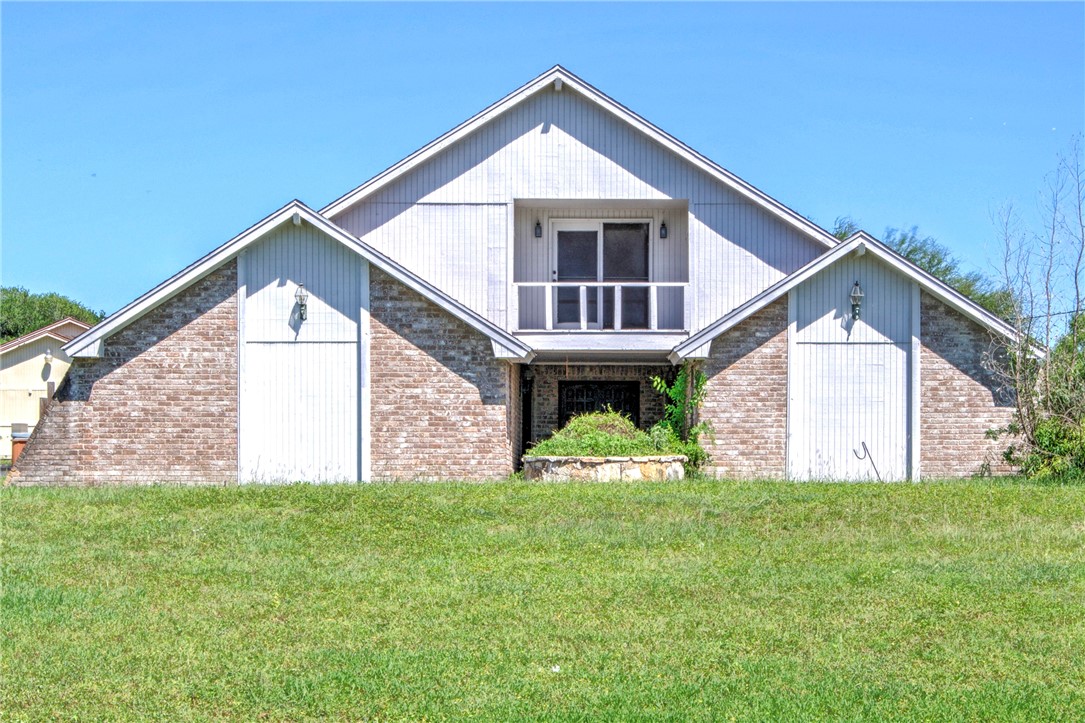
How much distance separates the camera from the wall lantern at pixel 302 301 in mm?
18844

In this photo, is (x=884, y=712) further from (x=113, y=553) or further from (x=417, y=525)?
(x=113, y=553)

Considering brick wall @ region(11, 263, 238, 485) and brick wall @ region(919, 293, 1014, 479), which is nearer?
brick wall @ region(11, 263, 238, 485)

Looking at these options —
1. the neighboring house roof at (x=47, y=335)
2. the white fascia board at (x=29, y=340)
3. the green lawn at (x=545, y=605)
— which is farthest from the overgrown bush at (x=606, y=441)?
the white fascia board at (x=29, y=340)

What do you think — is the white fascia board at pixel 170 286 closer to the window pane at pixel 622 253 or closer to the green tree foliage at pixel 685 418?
the window pane at pixel 622 253

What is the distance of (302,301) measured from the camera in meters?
18.8

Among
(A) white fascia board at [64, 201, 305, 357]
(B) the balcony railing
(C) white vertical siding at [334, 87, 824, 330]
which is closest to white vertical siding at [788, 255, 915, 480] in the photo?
(C) white vertical siding at [334, 87, 824, 330]

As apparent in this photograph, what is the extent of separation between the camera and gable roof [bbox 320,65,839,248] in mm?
21219

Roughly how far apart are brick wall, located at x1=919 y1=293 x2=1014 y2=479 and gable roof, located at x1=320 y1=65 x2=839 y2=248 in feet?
10.2

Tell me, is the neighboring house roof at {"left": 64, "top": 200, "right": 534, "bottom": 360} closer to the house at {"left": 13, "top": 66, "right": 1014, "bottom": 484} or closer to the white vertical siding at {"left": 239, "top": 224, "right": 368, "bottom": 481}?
the house at {"left": 13, "top": 66, "right": 1014, "bottom": 484}

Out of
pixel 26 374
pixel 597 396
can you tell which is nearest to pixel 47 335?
pixel 26 374

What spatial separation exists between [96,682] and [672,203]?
15.8 m

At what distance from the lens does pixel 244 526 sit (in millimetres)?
13812

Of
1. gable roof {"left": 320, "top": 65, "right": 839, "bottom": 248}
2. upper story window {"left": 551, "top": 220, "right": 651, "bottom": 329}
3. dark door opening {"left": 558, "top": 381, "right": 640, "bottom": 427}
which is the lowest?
dark door opening {"left": 558, "top": 381, "right": 640, "bottom": 427}

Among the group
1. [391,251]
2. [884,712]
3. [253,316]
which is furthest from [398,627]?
[391,251]
